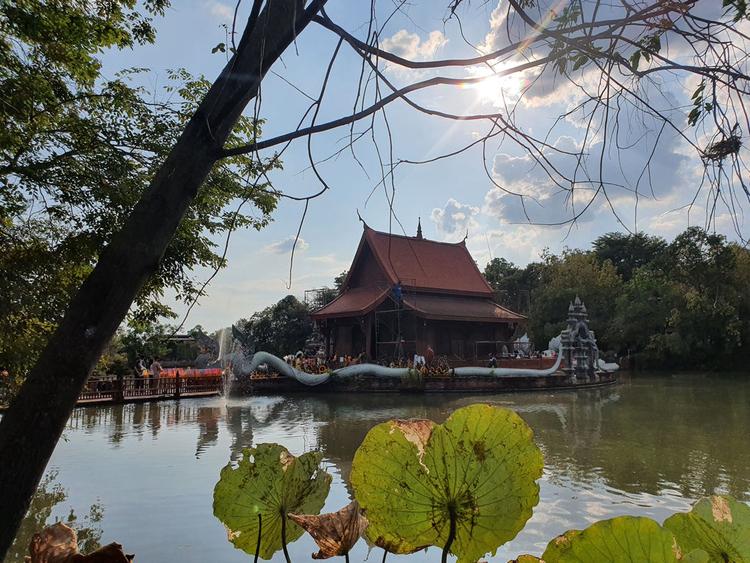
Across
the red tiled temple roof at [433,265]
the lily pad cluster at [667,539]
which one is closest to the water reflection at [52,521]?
the lily pad cluster at [667,539]

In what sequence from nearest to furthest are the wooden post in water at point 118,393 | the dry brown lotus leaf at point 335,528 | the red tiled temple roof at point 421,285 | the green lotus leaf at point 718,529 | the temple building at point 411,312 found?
the green lotus leaf at point 718,529 < the dry brown lotus leaf at point 335,528 < the wooden post in water at point 118,393 < the temple building at point 411,312 < the red tiled temple roof at point 421,285

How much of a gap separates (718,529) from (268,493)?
50 centimetres

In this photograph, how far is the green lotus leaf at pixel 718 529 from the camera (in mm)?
522

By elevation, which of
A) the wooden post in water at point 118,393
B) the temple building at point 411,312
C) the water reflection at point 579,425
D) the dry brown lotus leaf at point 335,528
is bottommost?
the water reflection at point 579,425

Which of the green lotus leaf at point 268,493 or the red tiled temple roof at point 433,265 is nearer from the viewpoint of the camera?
the green lotus leaf at point 268,493

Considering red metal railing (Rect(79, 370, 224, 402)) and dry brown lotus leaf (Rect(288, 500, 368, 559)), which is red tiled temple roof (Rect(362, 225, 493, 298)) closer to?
red metal railing (Rect(79, 370, 224, 402))

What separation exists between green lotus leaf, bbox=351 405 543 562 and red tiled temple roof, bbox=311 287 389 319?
62.8 feet

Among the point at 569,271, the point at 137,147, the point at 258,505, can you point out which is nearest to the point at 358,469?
the point at 258,505

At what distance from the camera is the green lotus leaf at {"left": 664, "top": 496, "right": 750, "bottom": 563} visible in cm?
52

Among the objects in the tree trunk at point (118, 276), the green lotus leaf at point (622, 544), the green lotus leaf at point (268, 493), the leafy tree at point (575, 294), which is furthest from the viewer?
→ the leafy tree at point (575, 294)

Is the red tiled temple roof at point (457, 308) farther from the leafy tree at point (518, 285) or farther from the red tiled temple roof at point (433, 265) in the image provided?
the leafy tree at point (518, 285)

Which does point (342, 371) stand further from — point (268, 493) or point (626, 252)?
point (626, 252)

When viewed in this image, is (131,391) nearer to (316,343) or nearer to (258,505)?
(316,343)

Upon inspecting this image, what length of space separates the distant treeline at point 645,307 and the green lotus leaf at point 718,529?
2159 cm
